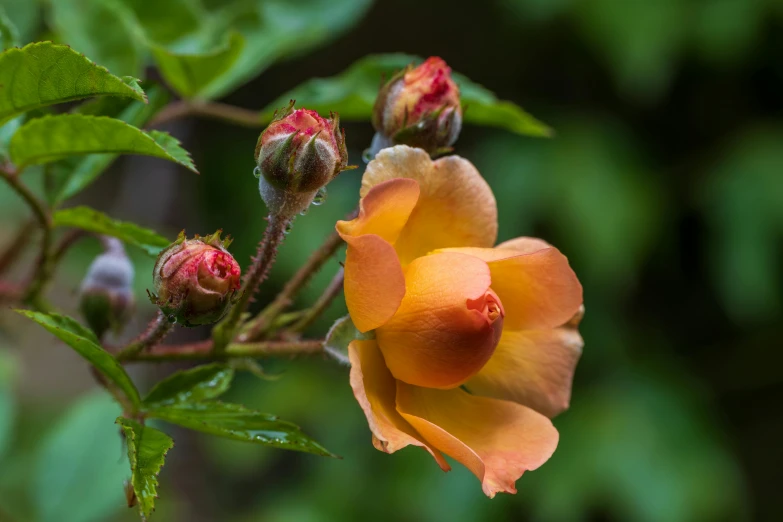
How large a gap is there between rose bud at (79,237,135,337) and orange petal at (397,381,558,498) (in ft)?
1.12

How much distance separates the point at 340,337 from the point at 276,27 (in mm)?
582

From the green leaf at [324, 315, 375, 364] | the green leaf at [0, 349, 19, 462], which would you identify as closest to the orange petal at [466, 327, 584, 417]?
the green leaf at [324, 315, 375, 364]

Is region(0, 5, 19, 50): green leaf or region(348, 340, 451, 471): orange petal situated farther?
region(0, 5, 19, 50): green leaf

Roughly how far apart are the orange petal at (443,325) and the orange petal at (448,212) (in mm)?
60

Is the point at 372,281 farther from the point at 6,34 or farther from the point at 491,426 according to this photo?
the point at 6,34

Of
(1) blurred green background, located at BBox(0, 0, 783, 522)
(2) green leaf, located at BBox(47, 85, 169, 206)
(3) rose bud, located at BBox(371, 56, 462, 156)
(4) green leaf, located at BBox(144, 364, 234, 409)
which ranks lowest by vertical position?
(1) blurred green background, located at BBox(0, 0, 783, 522)

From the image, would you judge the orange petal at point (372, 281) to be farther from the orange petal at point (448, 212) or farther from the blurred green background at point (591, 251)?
the blurred green background at point (591, 251)

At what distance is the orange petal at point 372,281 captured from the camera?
504mm

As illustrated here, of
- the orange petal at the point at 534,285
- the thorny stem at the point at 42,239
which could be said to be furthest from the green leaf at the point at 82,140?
the orange petal at the point at 534,285

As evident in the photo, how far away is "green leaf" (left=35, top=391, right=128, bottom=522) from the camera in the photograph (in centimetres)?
112

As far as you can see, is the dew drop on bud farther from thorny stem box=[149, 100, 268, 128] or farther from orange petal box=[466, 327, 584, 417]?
thorny stem box=[149, 100, 268, 128]

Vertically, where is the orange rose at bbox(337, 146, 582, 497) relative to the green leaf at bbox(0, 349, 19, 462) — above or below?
above

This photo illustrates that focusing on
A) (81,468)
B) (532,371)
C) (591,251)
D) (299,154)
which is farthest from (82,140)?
(591,251)

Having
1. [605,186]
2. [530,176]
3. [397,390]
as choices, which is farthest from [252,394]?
[397,390]
